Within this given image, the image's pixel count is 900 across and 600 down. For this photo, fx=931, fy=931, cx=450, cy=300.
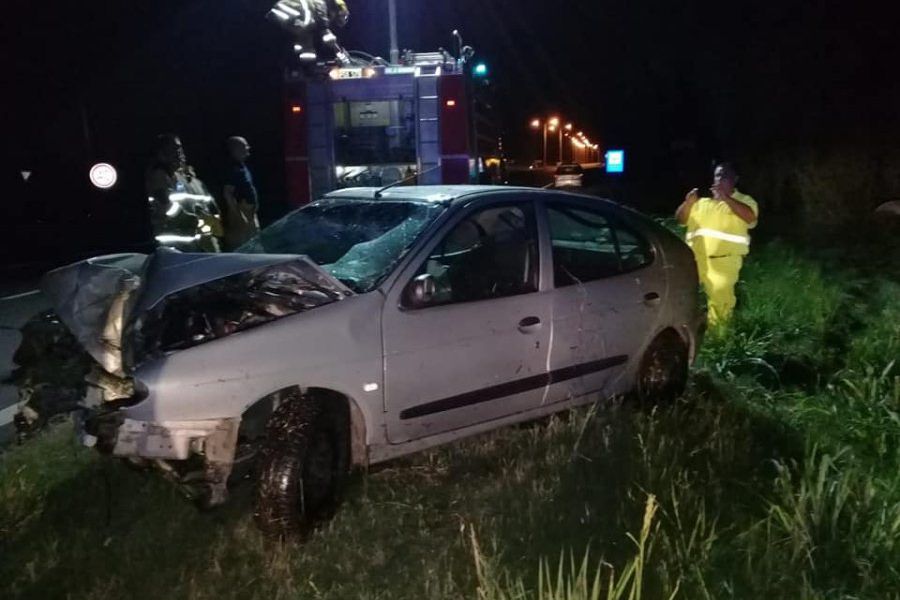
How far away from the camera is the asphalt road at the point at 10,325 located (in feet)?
20.3

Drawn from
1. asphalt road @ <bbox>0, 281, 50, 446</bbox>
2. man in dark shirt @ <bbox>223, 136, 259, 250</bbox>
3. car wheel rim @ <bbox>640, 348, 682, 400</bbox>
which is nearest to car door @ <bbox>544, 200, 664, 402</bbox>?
car wheel rim @ <bbox>640, 348, 682, 400</bbox>

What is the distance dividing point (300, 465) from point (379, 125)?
9769 mm

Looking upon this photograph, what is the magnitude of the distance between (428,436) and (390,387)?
37 cm

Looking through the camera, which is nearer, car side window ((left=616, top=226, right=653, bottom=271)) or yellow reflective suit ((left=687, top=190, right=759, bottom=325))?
car side window ((left=616, top=226, right=653, bottom=271))

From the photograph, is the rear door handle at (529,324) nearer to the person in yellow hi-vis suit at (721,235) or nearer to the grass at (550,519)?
the grass at (550,519)

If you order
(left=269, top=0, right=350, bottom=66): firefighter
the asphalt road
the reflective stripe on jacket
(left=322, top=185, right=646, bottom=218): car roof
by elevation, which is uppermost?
(left=269, top=0, right=350, bottom=66): firefighter

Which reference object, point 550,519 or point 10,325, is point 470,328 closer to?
point 550,519

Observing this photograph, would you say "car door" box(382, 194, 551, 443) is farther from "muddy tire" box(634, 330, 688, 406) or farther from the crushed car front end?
"muddy tire" box(634, 330, 688, 406)

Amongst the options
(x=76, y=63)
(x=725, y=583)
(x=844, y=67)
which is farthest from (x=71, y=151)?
(x=725, y=583)

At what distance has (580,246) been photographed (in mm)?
5492

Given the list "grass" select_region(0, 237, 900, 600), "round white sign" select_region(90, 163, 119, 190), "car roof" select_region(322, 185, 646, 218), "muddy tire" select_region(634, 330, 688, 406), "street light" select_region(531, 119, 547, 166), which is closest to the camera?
"grass" select_region(0, 237, 900, 600)

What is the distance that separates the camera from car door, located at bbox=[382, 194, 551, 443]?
4219 mm

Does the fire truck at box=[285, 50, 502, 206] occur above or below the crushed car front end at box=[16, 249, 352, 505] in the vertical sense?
above

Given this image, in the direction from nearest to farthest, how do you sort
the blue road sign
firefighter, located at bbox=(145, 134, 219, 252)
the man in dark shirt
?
firefighter, located at bbox=(145, 134, 219, 252) < the man in dark shirt < the blue road sign
